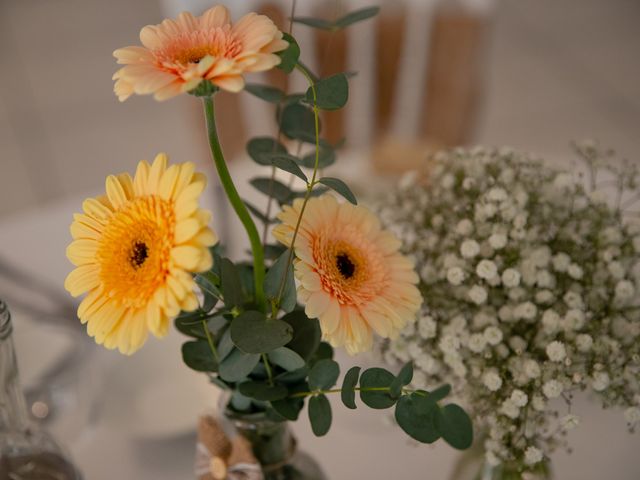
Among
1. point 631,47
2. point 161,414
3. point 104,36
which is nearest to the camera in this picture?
point 161,414

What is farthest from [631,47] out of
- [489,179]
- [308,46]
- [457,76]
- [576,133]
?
[489,179]

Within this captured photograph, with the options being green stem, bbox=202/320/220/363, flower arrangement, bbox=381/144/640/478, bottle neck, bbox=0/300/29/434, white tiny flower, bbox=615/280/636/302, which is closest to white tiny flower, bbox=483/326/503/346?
flower arrangement, bbox=381/144/640/478

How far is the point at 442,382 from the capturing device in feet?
2.09

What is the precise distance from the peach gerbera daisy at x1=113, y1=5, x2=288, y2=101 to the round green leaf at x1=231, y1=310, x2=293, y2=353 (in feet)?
0.53

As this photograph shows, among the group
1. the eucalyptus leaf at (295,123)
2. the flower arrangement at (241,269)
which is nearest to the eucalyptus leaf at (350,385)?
the flower arrangement at (241,269)

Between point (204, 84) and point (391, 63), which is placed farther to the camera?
point (391, 63)

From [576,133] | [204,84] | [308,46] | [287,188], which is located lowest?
[576,133]

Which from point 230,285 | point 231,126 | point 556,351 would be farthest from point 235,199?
point 231,126

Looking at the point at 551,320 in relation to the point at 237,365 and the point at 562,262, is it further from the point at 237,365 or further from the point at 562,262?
the point at 237,365

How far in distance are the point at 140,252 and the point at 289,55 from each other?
0.17 metres

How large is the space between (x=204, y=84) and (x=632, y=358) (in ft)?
1.30

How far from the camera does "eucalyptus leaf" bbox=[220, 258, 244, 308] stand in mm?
498

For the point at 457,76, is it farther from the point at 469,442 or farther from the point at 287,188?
the point at 469,442

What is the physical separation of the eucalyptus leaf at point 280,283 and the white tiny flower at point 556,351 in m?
0.21
